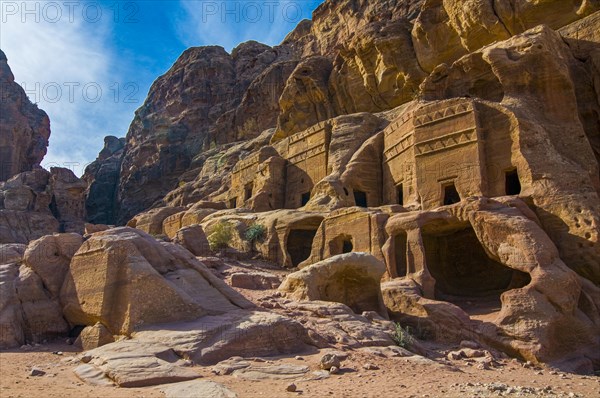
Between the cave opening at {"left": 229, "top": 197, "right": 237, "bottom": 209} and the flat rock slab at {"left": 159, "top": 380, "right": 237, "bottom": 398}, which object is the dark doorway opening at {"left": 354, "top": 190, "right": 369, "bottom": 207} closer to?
the cave opening at {"left": 229, "top": 197, "right": 237, "bottom": 209}

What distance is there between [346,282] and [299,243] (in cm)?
1258

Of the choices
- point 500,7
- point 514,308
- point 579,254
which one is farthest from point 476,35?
point 514,308

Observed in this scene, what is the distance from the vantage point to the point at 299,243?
2903cm

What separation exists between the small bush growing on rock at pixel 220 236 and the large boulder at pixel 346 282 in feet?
35.1

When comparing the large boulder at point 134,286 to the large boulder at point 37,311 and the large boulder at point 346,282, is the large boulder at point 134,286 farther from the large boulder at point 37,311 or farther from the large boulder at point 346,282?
the large boulder at point 346,282

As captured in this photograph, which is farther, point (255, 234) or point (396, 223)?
point (255, 234)

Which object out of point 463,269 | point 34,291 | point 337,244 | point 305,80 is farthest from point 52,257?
point 305,80

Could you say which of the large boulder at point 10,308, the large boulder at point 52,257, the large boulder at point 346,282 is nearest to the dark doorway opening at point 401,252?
the large boulder at point 346,282

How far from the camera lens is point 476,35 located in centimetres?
3888

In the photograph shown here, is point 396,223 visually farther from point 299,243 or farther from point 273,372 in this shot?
point 273,372

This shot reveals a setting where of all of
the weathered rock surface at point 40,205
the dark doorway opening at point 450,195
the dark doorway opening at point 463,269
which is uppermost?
the weathered rock surface at point 40,205

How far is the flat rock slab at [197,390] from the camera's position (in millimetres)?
7781

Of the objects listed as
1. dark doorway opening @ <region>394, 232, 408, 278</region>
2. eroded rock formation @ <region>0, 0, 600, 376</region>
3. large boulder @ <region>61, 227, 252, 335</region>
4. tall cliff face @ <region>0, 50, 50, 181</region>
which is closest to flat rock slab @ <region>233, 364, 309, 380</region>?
eroded rock formation @ <region>0, 0, 600, 376</region>

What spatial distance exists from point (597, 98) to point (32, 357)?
88.8 feet
